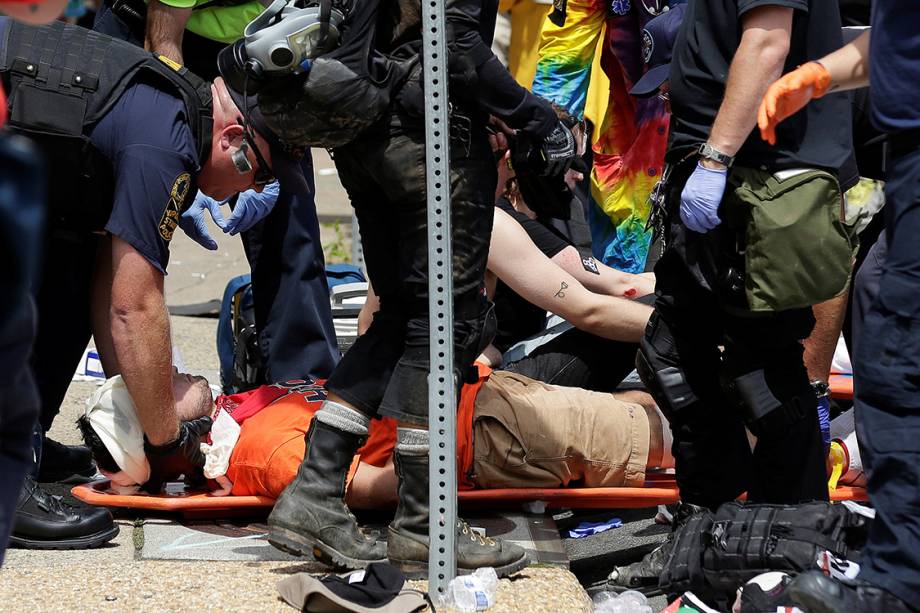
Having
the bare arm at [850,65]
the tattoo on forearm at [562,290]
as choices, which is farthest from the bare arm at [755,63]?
the tattoo on forearm at [562,290]

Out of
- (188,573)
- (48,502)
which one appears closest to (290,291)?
(48,502)

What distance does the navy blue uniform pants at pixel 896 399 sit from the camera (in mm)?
2387

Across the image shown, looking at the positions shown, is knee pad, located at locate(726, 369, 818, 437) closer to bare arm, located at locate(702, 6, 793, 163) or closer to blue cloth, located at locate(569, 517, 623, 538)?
bare arm, located at locate(702, 6, 793, 163)

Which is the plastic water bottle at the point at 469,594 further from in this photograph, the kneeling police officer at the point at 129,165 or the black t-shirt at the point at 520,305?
the black t-shirt at the point at 520,305

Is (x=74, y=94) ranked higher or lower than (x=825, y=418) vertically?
higher

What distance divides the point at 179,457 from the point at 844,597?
1.91 m

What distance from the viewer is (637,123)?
5.51 metres

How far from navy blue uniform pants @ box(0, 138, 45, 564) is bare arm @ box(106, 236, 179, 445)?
5.05 feet

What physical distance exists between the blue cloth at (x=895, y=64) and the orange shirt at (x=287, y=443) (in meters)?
1.48

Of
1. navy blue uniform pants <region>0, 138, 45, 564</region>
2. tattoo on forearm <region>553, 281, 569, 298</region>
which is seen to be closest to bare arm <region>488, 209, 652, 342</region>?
tattoo on forearm <region>553, 281, 569, 298</region>

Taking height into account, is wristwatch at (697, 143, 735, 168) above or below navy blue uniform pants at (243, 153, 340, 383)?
above

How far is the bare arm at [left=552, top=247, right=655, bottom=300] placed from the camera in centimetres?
443

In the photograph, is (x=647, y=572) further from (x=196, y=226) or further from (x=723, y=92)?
(x=196, y=226)

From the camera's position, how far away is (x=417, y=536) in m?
3.00
